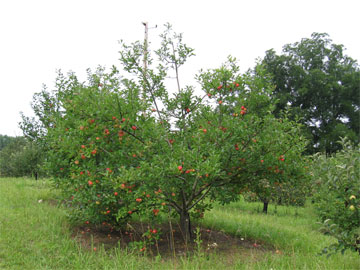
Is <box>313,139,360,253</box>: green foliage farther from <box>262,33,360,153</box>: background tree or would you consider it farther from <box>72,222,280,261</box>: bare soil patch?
<box>262,33,360,153</box>: background tree

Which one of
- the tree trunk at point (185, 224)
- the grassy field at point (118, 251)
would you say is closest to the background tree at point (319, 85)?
the grassy field at point (118, 251)

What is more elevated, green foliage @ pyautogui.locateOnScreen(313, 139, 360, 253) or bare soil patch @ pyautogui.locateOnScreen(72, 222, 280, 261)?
Answer: green foliage @ pyautogui.locateOnScreen(313, 139, 360, 253)

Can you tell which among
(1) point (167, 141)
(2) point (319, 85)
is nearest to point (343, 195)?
(1) point (167, 141)

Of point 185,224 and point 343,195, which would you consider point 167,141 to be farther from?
point 343,195

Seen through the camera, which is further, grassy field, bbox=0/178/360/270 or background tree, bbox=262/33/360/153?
background tree, bbox=262/33/360/153

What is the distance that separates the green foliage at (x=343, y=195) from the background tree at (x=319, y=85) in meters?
20.8

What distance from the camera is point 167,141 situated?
177 inches

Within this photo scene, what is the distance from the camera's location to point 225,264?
416cm

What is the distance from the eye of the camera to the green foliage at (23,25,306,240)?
4.01m

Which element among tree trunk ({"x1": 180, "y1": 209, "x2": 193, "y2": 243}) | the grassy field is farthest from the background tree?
tree trunk ({"x1": 180, "y1": 209, "x2": 193, "y2": 243})

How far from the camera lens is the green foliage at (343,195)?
3.06m

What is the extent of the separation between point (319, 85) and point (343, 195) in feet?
75.8

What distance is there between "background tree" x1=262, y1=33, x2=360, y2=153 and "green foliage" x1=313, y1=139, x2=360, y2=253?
20.8 metres

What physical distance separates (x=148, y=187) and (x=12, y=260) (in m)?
2.19
